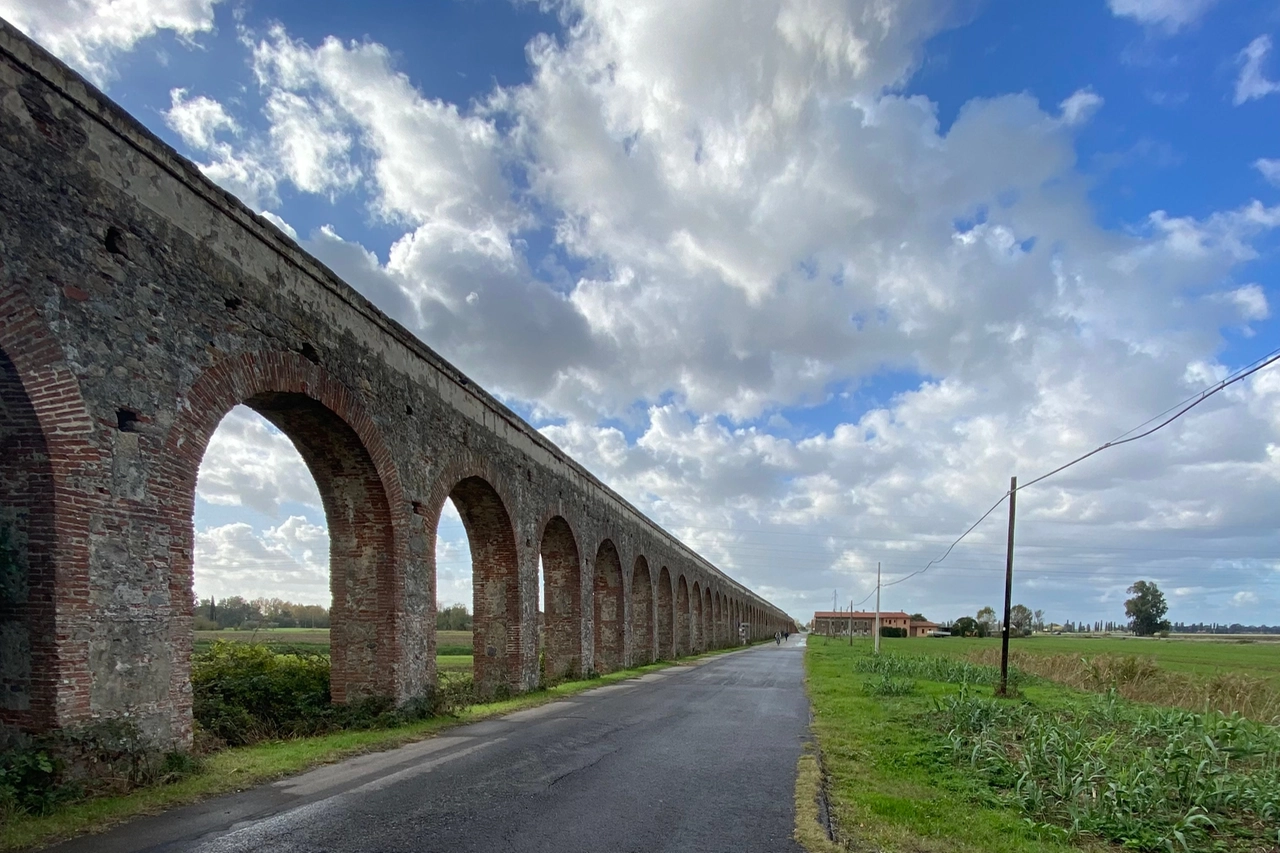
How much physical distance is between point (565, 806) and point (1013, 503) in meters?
14.6

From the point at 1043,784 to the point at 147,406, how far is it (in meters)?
9.31

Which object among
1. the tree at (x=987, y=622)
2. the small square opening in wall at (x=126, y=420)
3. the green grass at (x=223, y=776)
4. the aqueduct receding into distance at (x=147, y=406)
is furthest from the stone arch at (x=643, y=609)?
the tree at (x=987, y=622)

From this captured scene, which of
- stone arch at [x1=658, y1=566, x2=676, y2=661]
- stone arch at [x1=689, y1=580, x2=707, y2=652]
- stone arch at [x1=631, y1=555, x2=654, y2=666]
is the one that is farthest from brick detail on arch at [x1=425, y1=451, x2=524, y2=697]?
stone arch at [x1=689, y1=580, x2=707, y2=652]

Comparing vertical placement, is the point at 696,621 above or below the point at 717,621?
above

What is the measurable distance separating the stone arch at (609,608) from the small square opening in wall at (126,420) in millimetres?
17161

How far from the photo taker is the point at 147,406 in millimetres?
6898

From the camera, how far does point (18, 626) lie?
19.5ft

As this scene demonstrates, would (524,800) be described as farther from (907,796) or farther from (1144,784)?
(1144,784)

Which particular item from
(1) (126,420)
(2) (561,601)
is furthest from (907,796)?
(2) (561,601)

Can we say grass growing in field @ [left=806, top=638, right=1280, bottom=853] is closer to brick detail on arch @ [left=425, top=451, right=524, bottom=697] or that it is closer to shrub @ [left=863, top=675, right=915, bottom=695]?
shrub @ [left=863, top=675, right=915, bottom=695]

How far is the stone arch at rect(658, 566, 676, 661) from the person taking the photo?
3250 centimetres

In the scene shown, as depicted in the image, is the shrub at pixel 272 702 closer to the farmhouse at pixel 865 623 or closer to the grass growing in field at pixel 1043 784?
the grass growing in field at pixel 1043 784

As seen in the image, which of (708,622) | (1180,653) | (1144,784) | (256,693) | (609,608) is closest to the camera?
(1144,784)

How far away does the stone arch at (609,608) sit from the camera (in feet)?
77.0
